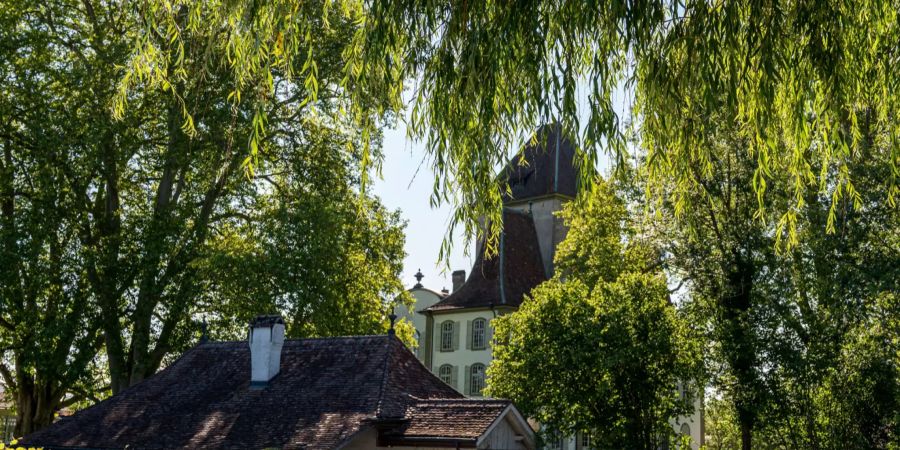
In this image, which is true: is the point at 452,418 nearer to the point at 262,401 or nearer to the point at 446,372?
the point at 262,401

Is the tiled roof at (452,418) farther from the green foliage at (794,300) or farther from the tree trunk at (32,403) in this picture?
the tree trunk at (32,403)

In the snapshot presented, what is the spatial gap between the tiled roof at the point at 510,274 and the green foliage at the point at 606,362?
2027 cm

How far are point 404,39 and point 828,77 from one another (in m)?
2.87

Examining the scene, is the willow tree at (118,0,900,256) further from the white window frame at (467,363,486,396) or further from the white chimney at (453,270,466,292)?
the white chimney at (453,270,466,292)

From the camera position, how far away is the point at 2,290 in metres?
28.1

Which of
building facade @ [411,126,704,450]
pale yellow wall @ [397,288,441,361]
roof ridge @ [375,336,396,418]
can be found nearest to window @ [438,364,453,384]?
building facade @ [411,126,704,450]

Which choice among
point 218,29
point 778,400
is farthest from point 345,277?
point 218,29

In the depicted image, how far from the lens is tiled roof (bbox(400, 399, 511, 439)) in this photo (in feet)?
66.4

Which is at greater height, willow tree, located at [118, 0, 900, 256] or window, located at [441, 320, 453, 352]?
window, located at [441, 320, 453, 352]

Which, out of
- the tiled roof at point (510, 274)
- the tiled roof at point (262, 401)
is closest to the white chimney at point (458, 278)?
the tiled roof at point (510, 274)

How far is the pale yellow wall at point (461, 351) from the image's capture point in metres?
48.6

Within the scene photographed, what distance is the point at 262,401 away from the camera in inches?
929

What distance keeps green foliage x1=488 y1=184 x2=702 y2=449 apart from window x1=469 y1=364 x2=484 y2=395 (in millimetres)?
20096

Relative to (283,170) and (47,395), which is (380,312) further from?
(47,395)
